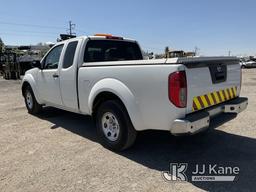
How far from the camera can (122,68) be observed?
13.6ft

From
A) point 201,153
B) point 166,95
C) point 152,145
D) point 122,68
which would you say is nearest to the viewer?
point 166,95

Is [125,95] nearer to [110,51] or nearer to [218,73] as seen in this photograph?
[218,73]

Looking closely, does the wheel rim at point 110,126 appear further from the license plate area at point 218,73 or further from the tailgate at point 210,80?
the license plate area at point 218,73

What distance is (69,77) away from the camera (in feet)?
17.6

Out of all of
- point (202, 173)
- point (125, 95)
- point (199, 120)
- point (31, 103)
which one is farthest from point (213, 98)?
point (31, 103)

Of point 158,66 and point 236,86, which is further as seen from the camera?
point 236,86

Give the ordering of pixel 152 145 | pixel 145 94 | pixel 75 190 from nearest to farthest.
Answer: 1. pixel 75 190
2. pixel 145 94
3. pixel 152 145

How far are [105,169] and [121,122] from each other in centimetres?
76

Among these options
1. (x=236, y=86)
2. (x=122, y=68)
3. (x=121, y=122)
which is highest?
(x=122, y=68)

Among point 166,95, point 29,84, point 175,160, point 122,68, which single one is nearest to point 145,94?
point 166,95

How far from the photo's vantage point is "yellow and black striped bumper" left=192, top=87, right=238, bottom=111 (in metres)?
3.80

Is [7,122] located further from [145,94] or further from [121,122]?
[145,94]

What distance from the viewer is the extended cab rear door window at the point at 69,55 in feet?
17.9

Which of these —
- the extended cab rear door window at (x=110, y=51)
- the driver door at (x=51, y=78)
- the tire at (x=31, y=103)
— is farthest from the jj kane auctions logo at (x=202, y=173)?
the tire at (x=31, y=103)
